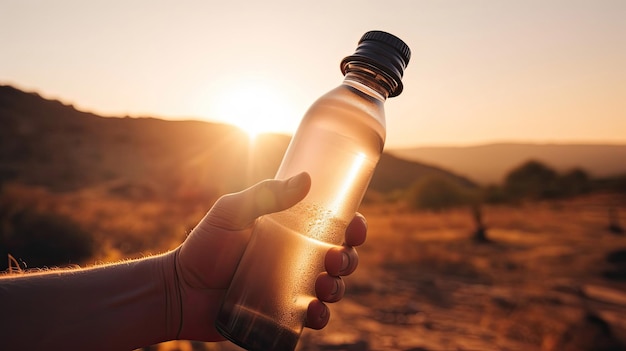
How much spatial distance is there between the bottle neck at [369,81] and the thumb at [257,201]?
48 cm

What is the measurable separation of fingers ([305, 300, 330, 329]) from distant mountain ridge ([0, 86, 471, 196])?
28.2 m

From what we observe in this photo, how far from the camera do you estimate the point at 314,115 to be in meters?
2.10

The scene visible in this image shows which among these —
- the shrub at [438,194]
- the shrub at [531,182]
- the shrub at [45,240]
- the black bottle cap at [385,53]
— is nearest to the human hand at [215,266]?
the black bottle cap at [385,53]

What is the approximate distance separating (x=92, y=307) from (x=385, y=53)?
1618 millimetres

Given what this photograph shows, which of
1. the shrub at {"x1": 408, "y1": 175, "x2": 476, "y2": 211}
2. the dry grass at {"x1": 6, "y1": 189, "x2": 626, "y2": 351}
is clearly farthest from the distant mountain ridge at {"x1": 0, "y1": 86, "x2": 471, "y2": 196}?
the dry grass at {"x1": 6, "y1": 189, "x2": 626, "y2": 351}

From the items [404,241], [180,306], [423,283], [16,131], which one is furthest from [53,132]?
[180,306]

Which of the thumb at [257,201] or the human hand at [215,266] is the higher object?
the thumb at [257,201]

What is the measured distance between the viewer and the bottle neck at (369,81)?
1.96m

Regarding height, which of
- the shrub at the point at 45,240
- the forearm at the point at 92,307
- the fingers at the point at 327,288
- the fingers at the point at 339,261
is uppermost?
the fingers at the point at 339,261

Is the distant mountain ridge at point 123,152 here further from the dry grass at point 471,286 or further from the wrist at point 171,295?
the wrist at point 171,295

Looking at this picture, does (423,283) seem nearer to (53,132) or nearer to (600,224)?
(600,224)

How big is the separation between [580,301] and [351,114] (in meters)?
6.28

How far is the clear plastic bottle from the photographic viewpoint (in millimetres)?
1857

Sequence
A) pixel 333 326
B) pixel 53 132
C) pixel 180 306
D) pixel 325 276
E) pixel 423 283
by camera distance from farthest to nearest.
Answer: pixel 53 132 → pixel 423 283 → pixel 333 326 → pixel 325 276 → pixel 180 306
